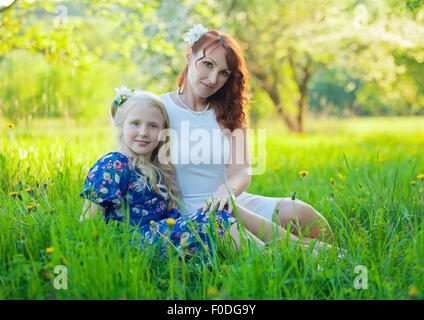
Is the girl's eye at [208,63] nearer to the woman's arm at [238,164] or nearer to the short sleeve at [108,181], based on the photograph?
the woman's arm at [238,164]

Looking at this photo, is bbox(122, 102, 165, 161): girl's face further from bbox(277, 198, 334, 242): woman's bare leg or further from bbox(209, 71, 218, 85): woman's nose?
bbox(277, 198, 334, 242): woman's bare leg

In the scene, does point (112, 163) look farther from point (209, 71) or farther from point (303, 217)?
point (303, 217)

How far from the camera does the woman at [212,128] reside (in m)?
2.35

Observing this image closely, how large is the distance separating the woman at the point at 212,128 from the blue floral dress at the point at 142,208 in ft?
1.07

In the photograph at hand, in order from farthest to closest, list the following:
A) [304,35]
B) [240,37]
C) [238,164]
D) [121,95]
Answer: [240,37]
[304,35]
[238,164]
[121,95]

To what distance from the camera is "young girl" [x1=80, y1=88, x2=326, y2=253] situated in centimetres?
188

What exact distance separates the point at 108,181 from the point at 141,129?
1.21 feet

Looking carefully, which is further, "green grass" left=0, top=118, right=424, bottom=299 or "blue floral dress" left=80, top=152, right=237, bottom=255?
"blue floral dress" left=80, top=152, right=237, bottom=255

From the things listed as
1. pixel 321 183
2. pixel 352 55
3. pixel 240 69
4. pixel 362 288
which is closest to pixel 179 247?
pixel 362 288

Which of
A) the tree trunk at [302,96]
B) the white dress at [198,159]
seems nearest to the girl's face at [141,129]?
the white dress at [198,159]

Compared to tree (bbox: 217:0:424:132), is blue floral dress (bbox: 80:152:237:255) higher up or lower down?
lower down

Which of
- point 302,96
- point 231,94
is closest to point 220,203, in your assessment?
point 231,94

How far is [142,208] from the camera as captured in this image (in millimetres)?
2066

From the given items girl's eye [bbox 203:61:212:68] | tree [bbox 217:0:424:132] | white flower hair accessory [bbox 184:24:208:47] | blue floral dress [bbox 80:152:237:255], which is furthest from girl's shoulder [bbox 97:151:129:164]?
tree [bbox 217:0:424:132]
